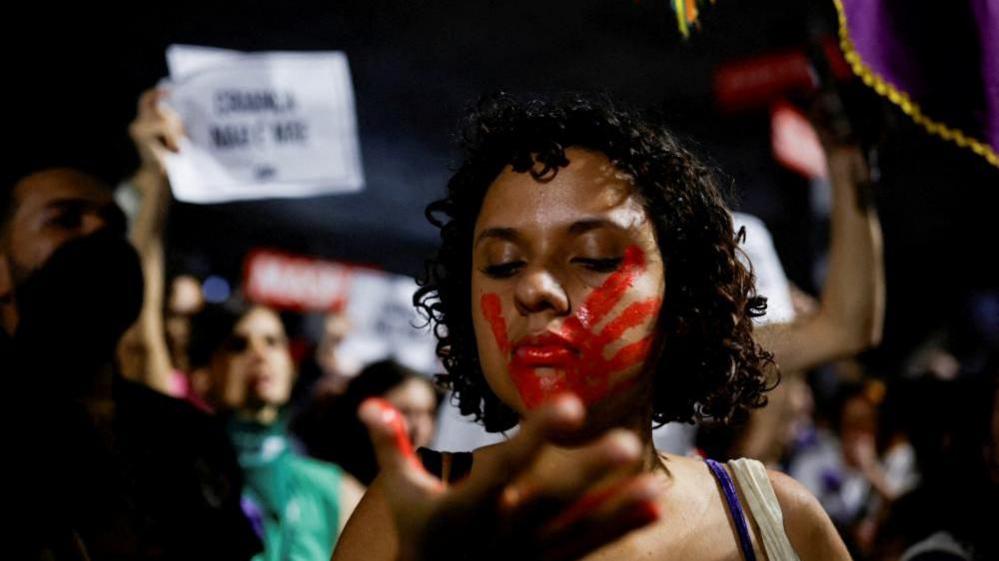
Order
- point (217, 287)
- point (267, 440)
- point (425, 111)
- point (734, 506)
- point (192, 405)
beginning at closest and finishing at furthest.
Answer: point (734, 506) < point (192, 405) < point (267, 440) < point (425, 111) < point (217, 287)

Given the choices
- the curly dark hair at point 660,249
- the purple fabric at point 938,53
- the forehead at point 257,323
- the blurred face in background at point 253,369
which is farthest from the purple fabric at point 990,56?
the forehead at point 257,323

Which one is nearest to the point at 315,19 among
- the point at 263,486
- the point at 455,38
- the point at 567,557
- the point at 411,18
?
the point at 455,38

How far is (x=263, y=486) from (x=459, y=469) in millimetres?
2205

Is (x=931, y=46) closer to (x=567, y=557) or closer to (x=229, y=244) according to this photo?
(x=567, y=557)

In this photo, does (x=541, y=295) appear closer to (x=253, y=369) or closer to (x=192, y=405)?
(x=192, y=405)

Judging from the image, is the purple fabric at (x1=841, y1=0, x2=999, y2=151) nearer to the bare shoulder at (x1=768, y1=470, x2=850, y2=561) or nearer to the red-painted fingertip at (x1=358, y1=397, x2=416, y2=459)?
the bare shoulder at (x1=768, y1=470, x2=850, y2=561)

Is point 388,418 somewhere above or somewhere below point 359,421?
above

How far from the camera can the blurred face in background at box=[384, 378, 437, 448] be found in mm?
4250

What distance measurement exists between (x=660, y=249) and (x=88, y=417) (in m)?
1.19

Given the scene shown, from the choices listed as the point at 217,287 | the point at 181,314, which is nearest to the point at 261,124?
the point at 181,314

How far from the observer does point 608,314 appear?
64.4 inches

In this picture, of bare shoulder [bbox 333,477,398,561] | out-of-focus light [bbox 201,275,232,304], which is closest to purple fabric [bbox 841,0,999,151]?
bare shoulder [bbox 333,477,398,561]

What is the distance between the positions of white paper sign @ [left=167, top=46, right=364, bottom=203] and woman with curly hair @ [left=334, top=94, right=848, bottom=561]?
235 cm

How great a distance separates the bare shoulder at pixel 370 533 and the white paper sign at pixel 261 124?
8.42ft
